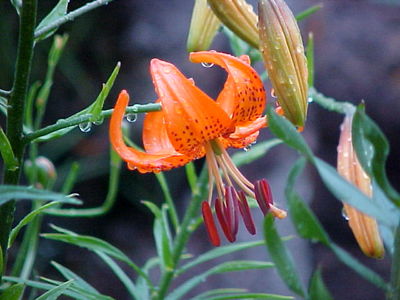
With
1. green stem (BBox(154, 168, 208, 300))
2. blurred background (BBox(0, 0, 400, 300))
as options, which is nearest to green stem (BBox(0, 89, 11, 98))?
green stem (BBox(154, 168, 208, 300))

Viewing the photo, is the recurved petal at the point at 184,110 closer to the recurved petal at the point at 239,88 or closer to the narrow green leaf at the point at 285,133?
the recurved petal at the point at 239,88

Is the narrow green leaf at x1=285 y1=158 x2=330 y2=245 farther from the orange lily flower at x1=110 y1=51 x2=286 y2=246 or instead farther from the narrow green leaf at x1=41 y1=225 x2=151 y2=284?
the narrow green leaf at x1=41 y1=225 x2=151 y2=284

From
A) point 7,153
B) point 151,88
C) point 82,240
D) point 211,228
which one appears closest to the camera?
point 7,153

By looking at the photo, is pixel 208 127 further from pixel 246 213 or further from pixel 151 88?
pixel 151 88

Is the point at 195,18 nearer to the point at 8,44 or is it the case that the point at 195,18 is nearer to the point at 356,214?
the point at 356,214

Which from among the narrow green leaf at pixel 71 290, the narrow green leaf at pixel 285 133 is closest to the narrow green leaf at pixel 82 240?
the narrow green leaf at pixel 71 290

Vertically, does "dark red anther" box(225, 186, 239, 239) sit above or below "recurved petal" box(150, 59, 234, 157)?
below

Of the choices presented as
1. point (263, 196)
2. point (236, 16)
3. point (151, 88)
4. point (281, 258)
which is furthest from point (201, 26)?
point (151, 88)

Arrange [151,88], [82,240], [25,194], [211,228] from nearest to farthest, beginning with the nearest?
1. [25,194]
2. [211,228]
3. [82,240]
4. [151,88]
